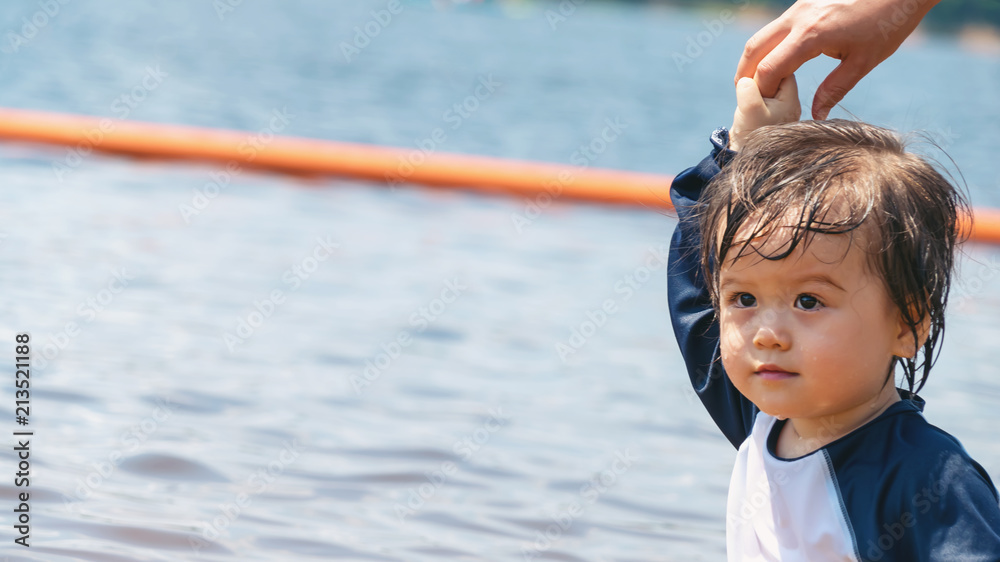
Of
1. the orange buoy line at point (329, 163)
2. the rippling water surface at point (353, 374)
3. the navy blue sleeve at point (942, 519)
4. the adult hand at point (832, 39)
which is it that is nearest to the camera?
the navy blue sleeve at point (942, 519)

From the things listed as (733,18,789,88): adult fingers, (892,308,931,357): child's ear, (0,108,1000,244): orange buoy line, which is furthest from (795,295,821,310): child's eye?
(0,108,1000,244): orange buoy line

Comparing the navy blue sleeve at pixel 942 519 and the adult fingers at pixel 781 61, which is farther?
the adult fingers at pixel 781 61

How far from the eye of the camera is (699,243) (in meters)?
1.55

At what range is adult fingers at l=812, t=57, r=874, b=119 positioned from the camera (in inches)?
59.3

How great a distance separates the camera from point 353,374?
3344mm

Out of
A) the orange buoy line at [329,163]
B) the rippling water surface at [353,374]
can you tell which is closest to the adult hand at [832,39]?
the rippling water surface at [353,374]

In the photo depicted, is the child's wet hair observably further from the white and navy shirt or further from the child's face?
the white and navy shirt

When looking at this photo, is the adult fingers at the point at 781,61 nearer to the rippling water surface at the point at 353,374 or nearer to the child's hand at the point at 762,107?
the child's hand at the point at 762,107

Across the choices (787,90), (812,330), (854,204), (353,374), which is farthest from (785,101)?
(353,374)

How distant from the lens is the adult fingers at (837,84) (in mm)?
1507

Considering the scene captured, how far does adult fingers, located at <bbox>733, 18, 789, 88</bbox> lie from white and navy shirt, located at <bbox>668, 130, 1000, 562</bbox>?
4.2 inches

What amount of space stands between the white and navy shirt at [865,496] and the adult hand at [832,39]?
0.13 metres

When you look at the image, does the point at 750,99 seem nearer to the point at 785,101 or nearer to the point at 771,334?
the point at 785,101

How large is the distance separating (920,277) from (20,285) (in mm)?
3283
